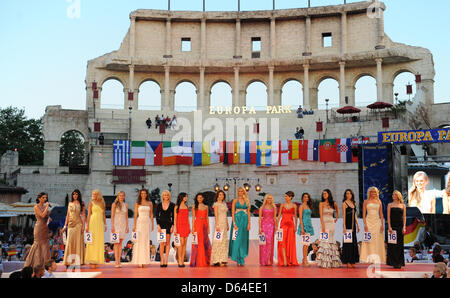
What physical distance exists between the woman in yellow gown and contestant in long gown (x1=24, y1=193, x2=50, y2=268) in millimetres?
947

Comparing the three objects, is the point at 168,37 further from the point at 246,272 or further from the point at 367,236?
the point at 246,272

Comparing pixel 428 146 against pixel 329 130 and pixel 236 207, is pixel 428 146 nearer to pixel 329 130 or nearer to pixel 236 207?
pixel 329 130

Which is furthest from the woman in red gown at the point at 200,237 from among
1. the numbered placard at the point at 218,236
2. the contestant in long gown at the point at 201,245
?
the numbered placard at the point at 218,236

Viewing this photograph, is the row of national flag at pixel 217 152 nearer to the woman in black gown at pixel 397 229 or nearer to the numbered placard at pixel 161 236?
the woman in black gown at pixel 397 229

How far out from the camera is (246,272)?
36.2 feet

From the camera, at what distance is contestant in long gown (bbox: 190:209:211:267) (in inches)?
486

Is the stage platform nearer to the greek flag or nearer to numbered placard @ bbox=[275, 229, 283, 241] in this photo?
numbered placard @ bbox=[275, 229, 283, 241]

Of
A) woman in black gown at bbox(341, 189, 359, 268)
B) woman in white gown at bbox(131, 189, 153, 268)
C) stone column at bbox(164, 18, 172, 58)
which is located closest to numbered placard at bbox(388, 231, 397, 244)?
woman in black gown at bbox(341, 189, 359, 268)

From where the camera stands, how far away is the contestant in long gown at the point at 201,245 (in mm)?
12352

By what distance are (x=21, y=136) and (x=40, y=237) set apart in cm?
4649

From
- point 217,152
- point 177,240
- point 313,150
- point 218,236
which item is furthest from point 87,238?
point 313,150

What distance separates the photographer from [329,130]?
41188mm

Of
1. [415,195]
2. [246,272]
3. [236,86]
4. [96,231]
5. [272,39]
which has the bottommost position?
[246,272]

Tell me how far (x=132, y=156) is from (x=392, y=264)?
95.8ft
